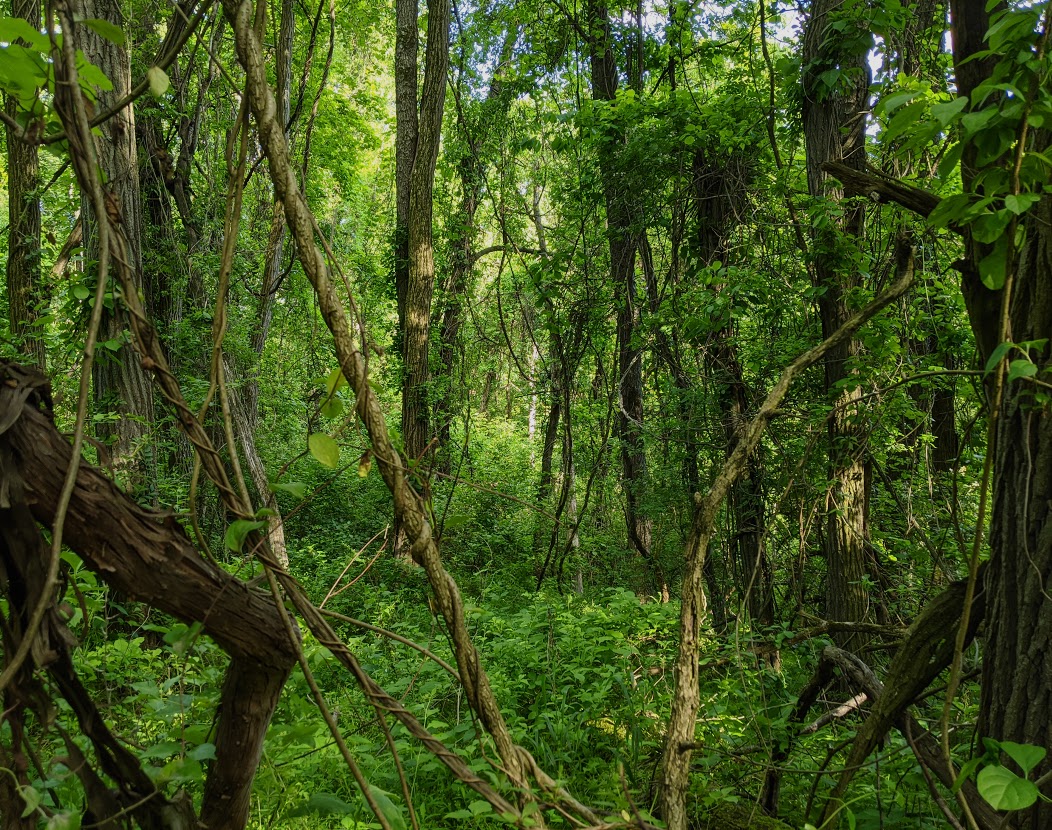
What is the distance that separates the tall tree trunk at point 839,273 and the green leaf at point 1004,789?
10.2 ft

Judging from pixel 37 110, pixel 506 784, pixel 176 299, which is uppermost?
pixel 176 299

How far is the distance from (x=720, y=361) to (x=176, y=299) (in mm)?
5005

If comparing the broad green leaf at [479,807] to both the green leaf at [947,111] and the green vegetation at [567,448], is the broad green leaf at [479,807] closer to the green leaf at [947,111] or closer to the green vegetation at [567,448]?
the green vegetation at [567,448]

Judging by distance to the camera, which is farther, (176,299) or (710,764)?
(176,299)

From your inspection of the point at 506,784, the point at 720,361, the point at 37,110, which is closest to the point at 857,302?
the point at 720,361

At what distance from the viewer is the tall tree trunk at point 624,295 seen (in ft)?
20.0

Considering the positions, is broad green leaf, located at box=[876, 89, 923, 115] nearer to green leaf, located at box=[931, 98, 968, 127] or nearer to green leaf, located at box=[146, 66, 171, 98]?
green leaf, located at box=[931, 98, 968, 127]

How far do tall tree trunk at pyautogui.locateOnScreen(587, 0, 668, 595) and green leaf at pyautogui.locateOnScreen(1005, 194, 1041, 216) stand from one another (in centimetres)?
442

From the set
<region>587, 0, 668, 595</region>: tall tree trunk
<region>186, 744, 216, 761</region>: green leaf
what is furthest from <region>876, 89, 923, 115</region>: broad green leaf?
<region>587, 0, 668, 595</region>: tall tree trunk

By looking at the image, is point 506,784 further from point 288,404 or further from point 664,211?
point 288,404

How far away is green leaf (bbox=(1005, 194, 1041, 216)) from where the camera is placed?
1.29 m

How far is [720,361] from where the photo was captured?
5.55m

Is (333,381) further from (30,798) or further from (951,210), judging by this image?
(951,210)

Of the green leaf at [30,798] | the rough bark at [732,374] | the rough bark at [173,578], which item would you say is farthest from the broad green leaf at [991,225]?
the rough bark at [732,374]
